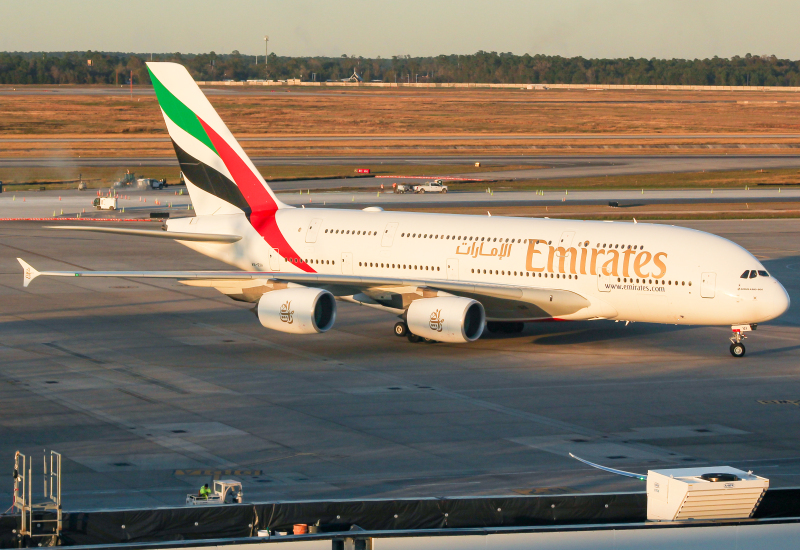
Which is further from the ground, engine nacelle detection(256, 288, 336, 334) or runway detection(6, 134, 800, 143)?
runway detection(6, 134, 800, 143)

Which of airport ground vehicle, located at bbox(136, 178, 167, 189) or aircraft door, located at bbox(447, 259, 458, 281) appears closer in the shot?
aircraft door, located at bbox(447, 259, 458, 281)

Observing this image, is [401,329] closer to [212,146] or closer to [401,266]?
[401,266]

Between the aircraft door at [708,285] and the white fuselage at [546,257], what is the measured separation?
34 millimetres

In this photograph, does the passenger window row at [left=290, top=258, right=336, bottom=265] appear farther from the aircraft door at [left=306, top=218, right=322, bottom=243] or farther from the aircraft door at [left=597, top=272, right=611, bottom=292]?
the aircraft door at [left=597, top=272, right=611, bottom=292]

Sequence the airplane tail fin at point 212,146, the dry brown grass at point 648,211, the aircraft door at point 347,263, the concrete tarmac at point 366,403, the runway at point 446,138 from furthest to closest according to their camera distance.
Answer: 1. the runway at point 446,138
2. the dry brown grass at point 648,211
3. the airplane tail fin at point 212,146
4. the aircraft door at point 347,263
5. the concrete tarmac at point 366,403

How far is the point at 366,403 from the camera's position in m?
31.3

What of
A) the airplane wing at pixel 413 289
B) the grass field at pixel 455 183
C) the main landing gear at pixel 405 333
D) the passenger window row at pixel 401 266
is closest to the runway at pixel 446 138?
the grass field at pixel 455 183

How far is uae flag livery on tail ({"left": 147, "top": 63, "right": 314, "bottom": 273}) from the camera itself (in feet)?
149

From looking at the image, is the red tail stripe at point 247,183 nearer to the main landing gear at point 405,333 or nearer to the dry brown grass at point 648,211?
the main landing gear at point 405,333

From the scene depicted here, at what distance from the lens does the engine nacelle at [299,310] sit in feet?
122

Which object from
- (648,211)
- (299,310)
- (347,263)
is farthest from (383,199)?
(299,310)

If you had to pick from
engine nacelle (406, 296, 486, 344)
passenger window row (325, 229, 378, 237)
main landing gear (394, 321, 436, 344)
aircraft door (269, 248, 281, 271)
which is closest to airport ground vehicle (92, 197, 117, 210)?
aircraft door (269, 248, 281, 271)

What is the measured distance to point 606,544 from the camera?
46.1 feet

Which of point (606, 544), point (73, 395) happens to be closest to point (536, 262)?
point (73, 395)
